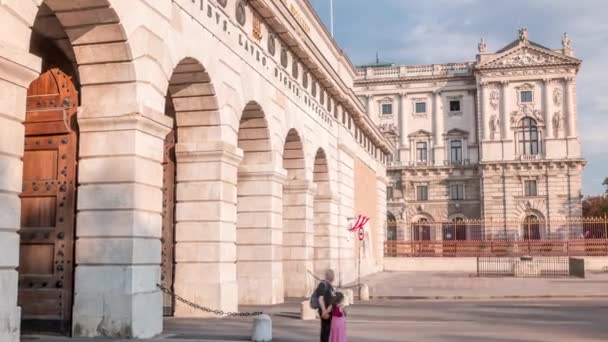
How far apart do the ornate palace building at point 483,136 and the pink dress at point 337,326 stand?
5486cm

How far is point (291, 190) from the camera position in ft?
75.7

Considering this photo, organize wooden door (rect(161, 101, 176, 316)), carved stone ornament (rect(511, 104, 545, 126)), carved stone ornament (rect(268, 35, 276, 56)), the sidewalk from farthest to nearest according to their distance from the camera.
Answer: carved stone ornament (rect(511, 104, 545, 126)) < the sidewalk < carved stone ornament (rect(268, 35, 276, 56)) < wooden door (rect(161, 101, 176, 316))

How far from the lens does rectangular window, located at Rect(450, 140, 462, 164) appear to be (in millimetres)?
71438

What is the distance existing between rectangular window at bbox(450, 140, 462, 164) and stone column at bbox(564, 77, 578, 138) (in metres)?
10.3

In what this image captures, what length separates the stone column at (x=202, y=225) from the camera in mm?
15438

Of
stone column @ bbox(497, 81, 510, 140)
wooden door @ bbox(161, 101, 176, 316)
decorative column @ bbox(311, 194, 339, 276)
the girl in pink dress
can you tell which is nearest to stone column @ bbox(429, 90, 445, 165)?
stone column @ bbox(497, 81, 510, 140)

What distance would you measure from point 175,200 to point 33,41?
15.4ft

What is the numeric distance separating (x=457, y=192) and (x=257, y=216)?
176 ft

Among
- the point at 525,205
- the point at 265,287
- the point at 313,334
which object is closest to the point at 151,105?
the point at 313,334

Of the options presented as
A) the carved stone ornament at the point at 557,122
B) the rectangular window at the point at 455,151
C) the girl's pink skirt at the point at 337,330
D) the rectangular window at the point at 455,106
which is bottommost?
the girl's pink skirt at the point at 337,330

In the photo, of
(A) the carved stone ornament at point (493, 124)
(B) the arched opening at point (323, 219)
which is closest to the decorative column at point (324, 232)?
(B) the arched opening at point (323, 219)

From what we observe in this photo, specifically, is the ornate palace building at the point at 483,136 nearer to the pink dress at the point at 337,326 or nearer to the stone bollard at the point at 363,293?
the stone bollard at the point at 363,293

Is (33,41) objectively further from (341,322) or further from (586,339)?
(586,339)

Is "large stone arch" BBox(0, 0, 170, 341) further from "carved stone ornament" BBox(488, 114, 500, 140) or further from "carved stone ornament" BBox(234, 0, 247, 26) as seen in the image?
"carved stone ornament" BBox(488, 114, 500, 140)
